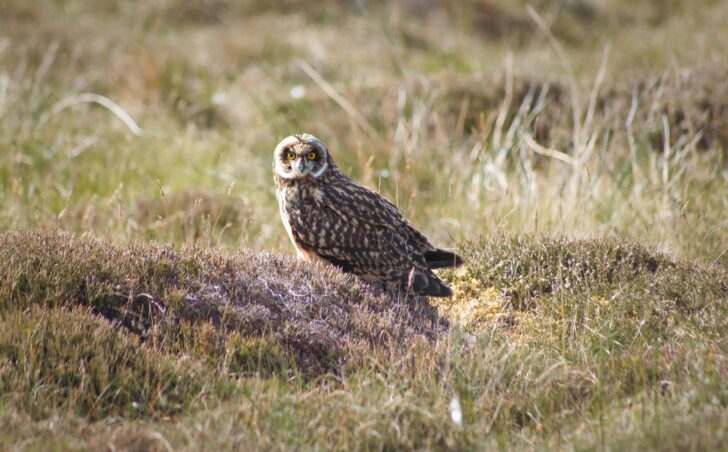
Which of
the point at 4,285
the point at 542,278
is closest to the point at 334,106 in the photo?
the point at 542,278

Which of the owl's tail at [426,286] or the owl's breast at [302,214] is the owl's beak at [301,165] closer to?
the owl's breast at [302,214]

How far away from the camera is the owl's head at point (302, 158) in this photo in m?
5.31

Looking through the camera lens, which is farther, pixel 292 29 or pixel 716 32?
pixel 292 29

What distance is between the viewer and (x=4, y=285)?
4.05 m

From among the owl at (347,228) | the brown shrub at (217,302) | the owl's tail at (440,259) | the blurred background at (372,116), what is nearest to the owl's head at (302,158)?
the owl at (347,228)

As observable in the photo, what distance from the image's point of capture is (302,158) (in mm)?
5305

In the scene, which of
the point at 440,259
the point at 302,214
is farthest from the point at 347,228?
the point at 440,259

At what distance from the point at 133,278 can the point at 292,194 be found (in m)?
1.43

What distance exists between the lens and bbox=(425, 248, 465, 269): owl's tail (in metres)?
5.30

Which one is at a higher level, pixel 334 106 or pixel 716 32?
pixel 716 32

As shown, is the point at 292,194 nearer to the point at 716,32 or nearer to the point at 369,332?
the point at 369,332

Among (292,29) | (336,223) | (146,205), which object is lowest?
(146,205)

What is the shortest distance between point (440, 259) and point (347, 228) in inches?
28.0

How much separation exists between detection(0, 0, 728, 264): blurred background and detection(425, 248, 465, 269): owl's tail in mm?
615
